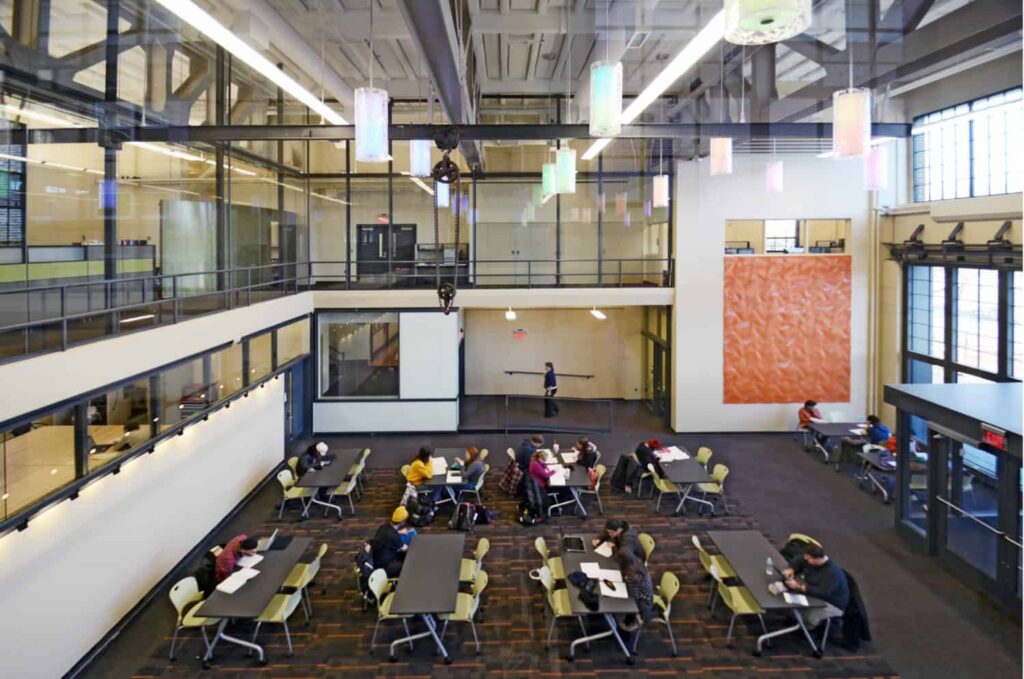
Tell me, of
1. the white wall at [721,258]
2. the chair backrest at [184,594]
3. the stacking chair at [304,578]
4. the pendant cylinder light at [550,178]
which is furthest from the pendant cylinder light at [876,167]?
the chair backrest at [184,594]

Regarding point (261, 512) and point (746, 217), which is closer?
point (261, 512)

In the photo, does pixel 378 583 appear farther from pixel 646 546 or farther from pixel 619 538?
pixel 646 546

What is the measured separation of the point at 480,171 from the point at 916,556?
443 inches

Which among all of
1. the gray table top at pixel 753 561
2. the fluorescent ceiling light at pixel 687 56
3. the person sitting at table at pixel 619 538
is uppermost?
the fluorescent ceiling light at pixel 687 56

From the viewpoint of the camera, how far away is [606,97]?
4.97 meters

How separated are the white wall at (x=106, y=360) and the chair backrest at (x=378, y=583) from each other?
3.31 m

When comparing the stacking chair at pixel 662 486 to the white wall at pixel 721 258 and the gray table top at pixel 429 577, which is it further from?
the white wall at pixel 721 258

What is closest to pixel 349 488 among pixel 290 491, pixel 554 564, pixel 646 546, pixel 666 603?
pixel 290 491

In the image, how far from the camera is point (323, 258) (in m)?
15.2

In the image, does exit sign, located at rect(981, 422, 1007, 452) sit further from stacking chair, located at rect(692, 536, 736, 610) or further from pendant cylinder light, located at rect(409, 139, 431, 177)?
pendant cylinder light, located at rect(409, 139, 431, 177)

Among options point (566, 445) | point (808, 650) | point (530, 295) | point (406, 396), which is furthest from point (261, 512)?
point (808, 650)

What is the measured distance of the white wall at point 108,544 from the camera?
5605mm

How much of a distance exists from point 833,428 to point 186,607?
11.6 m

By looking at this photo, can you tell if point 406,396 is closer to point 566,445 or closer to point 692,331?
point 566,445
